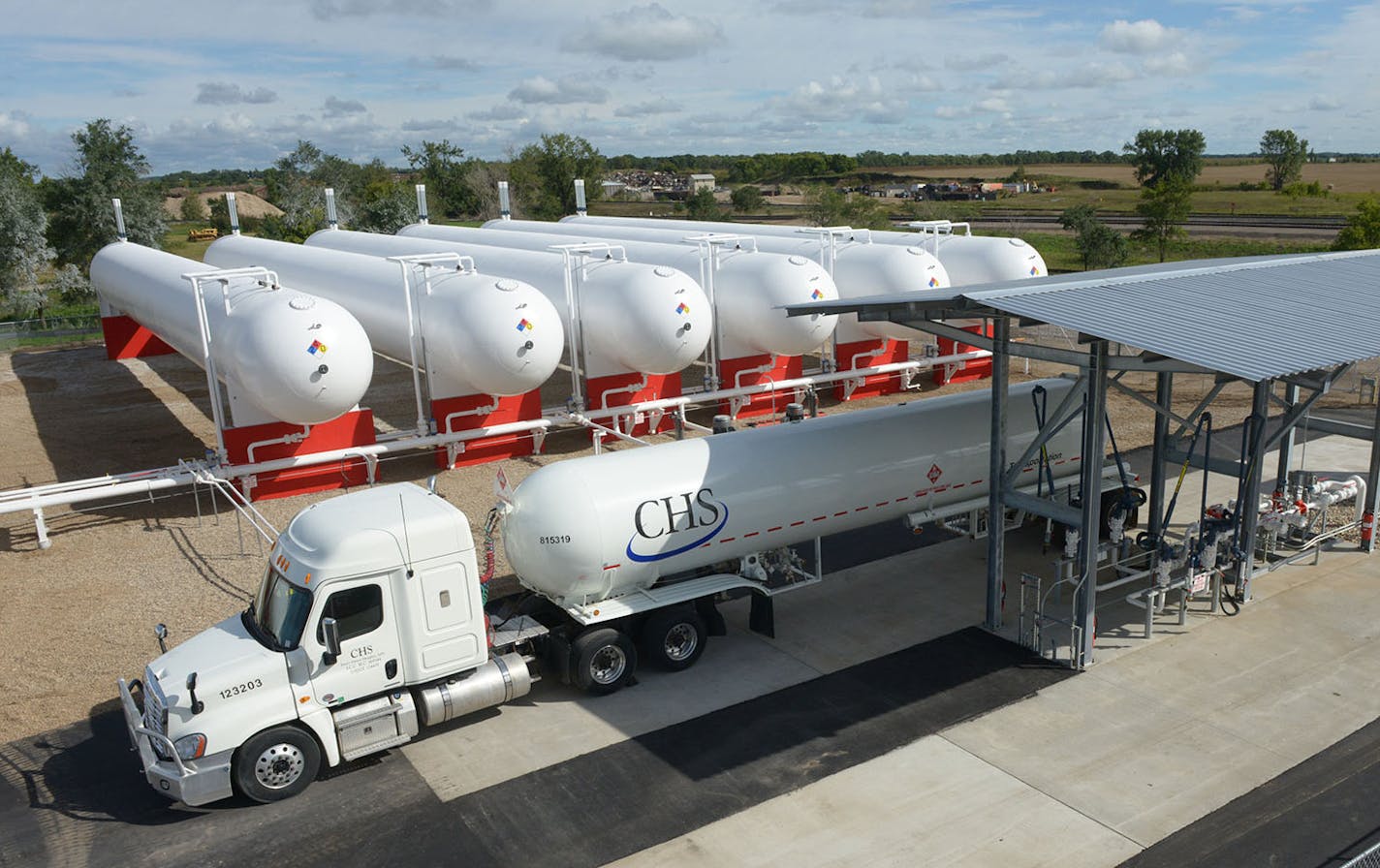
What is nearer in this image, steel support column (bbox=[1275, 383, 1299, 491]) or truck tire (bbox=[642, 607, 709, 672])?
truck tire (bbox=[642, 607, 709, 672])

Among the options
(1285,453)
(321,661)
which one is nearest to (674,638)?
(321,661)

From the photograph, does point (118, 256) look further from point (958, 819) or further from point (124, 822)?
point (958, 819)

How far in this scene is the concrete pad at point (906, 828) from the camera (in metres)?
8.38

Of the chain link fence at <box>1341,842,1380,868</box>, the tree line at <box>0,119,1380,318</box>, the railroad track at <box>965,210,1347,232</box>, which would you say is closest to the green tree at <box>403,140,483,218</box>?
the tree line at <box>0,119,1380,318</box>

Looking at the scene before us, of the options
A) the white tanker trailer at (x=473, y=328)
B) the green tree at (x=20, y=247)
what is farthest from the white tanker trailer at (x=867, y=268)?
the green tree at (x=20, y=247)

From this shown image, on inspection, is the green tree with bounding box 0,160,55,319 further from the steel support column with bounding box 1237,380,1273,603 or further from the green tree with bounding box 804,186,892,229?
the steel support column with bounding box 1237,380,1273,603

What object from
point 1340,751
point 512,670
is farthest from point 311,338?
point 1340,751

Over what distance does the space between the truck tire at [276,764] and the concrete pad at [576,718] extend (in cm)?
104

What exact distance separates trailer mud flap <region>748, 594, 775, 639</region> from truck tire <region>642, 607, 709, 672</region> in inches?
31.6

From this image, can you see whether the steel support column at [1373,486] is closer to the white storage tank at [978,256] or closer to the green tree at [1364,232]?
the white storage tank at [978,256]

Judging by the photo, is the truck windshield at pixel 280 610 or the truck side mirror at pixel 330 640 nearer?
the truck side mirror at pixel 330 640

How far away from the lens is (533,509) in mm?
11023

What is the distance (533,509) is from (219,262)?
80.7ft

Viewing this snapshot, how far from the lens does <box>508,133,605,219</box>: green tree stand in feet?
274
